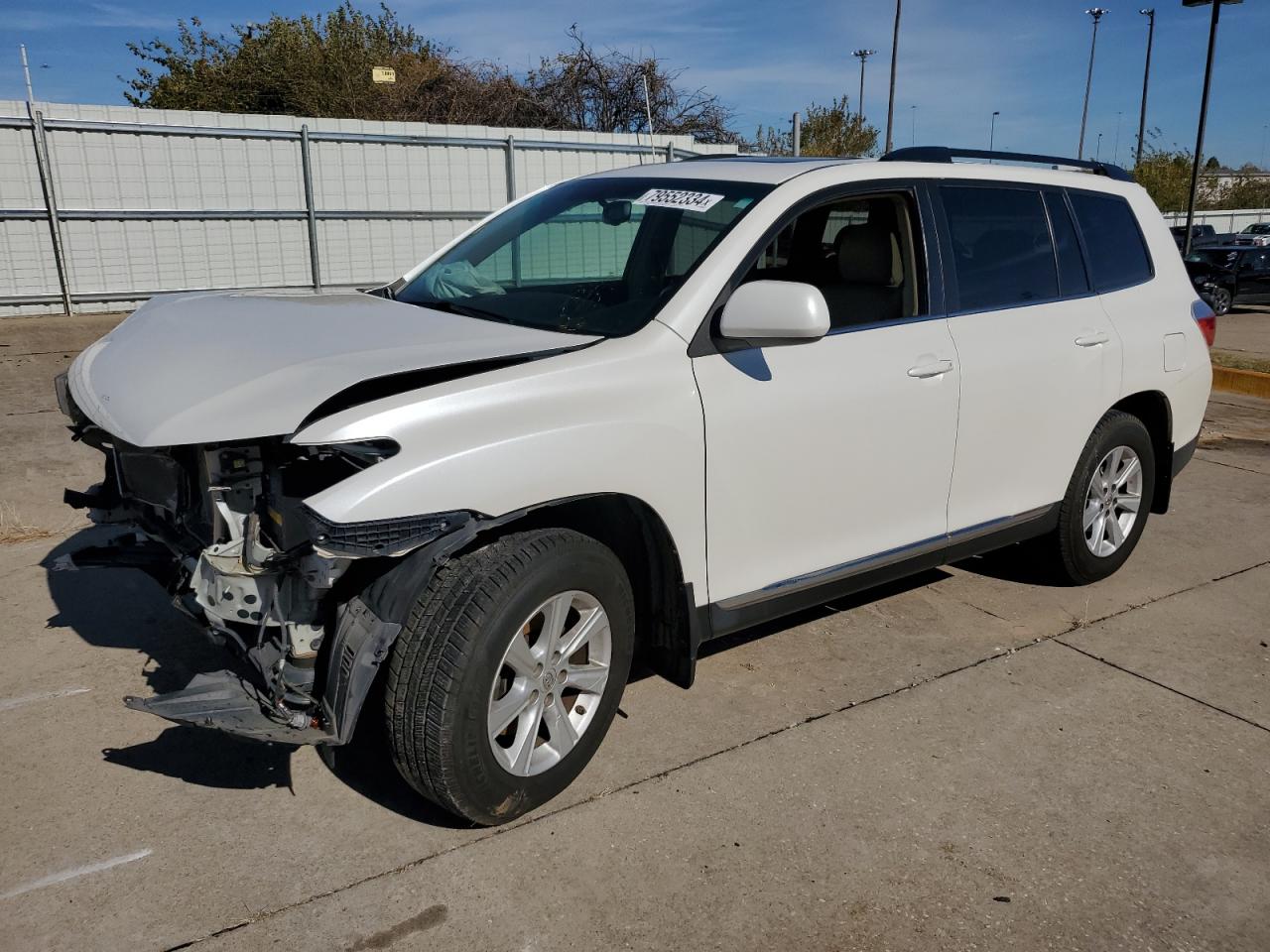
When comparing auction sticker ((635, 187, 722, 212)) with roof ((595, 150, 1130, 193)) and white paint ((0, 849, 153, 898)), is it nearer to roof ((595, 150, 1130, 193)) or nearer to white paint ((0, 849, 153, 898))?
roof ((595, 150, 1130, 193))

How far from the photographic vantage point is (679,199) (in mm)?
3812

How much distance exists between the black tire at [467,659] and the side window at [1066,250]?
274cm

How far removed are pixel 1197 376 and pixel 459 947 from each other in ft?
14.5

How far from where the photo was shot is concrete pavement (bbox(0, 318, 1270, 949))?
271cm

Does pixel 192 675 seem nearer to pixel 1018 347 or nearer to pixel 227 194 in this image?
pixel 1018 347

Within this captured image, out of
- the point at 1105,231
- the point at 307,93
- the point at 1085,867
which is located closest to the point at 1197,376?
the point at 1105,231

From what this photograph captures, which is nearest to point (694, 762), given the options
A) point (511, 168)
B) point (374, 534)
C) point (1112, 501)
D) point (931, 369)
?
point (374, 534)

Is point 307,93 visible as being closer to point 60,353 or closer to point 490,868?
point 60,353

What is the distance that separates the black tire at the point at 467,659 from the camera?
9.06 ft

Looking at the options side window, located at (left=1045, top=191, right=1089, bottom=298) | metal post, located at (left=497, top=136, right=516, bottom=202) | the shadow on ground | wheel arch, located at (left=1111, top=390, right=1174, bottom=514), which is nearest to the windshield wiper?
the shadow on ground

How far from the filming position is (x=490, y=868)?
2.89m

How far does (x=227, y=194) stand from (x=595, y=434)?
12634mm

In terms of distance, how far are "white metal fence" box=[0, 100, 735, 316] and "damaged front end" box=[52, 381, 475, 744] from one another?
36.2 ft

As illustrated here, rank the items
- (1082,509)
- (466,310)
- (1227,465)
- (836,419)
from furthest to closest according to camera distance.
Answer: (1227,465)
(1082,509)
(466,310)
(836,419)
